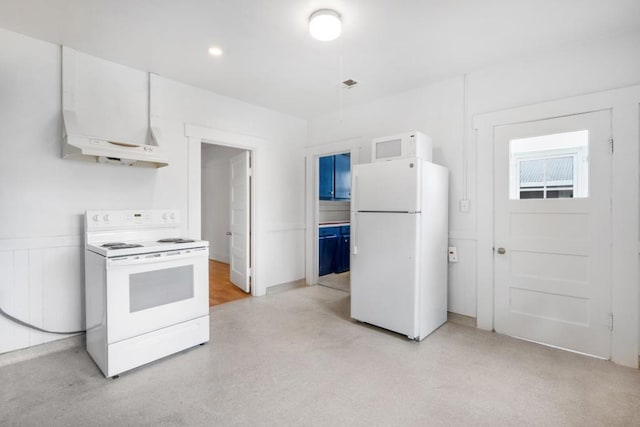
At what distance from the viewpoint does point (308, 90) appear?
354 centimetres

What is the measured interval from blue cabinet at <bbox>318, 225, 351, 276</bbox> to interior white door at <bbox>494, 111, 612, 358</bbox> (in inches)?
102

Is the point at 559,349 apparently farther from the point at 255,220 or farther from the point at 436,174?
the point at 255,220

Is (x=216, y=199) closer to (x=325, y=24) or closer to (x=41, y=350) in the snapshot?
(x=41, y=350)

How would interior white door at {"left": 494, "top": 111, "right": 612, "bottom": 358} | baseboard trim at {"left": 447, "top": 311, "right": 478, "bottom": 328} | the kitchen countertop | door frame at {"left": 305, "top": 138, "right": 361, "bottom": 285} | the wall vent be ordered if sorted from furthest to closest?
the kitchen countertop < door frame at {"left": 305, "top": 138, "right": 361, "bottom": 285} < the wall vent < baseboard trim at {"left": 447, "top": 311, "right": 478, "bottom": 328} < interior white door at {"left": 494, "top": 111, "right": 612, "bottom": 358}

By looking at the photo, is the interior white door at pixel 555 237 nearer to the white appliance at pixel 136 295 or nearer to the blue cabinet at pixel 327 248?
the blue cabinet at pixel 327 248

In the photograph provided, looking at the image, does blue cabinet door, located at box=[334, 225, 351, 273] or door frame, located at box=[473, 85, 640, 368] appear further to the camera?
blue cabinet door, located at box=[334, 225, 351, 273]

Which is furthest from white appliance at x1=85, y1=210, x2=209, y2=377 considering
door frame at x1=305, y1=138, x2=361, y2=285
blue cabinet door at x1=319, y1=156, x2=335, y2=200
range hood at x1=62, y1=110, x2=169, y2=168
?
blue cabinet door at x1=319, y1=156, x2=335, y2=200

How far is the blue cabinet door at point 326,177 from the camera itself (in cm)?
492

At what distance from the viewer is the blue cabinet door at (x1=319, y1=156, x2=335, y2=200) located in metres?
4.92

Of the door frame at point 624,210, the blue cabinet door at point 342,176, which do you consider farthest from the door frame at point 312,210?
the door frame at point 624,210

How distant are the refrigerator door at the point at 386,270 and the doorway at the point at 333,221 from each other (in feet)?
5.12

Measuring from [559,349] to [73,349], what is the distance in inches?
161

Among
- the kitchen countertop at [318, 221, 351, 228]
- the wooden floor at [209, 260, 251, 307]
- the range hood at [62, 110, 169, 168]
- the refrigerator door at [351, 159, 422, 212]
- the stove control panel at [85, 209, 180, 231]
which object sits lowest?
the wooden floor at [209, 260, 251, 307]

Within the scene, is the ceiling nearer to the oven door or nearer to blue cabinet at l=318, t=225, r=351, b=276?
the oven door
